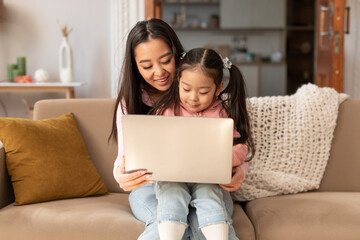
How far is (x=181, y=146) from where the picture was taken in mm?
1467

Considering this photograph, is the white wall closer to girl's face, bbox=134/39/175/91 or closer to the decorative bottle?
the decorative bottle

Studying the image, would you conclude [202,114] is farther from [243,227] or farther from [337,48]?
[337,48]

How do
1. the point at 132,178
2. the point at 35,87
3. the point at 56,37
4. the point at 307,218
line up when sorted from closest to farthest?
1. the point at 132,178
2. the point at 307,218
3. the point at 35,87
4. the point at 56,37

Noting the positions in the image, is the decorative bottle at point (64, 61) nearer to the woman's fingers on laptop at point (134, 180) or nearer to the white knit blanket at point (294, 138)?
the white knit blanket at point (294, 138)

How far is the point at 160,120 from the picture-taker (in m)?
1.47

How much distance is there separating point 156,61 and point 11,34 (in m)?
3.22

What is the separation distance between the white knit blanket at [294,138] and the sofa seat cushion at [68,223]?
62cm

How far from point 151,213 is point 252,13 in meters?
5.50

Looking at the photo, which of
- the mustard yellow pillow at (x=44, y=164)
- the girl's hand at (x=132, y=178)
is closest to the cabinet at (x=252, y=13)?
the mustard yellow pillow at (x=44, y=164)

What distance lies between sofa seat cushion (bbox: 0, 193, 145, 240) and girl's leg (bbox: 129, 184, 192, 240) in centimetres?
4

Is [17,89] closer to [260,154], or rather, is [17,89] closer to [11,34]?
[11,34]

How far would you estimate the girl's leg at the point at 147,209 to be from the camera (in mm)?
1602

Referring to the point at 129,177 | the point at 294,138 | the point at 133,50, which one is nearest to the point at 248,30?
the point at 294,138

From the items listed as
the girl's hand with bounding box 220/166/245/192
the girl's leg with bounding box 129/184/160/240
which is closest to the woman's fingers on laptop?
the girl's leg with bounding box 129/184/160/240
